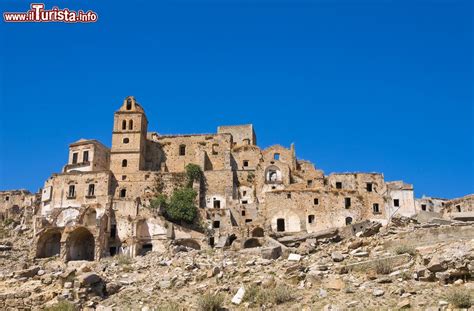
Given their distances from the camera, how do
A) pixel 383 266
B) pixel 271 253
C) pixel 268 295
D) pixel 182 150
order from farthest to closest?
pixel 182 150 < pixel 271 253 < pixel 383 266 < pixel 268 295

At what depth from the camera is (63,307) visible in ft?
67.3

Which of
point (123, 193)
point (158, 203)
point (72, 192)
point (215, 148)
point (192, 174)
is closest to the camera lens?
point (158, 203)

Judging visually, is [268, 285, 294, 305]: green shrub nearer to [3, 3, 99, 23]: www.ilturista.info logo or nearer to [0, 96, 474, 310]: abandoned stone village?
[0, 96, 474, 310]: abandoned stone village

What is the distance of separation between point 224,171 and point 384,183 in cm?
1634

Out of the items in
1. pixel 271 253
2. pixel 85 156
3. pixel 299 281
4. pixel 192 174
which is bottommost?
pixel 299 281

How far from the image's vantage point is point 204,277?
75.4 ft

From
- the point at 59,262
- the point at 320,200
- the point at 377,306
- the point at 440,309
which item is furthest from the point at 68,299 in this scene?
the point at 320,200

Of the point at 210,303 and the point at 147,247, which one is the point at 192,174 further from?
the point at 210,303

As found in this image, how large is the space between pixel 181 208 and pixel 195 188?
4620mm

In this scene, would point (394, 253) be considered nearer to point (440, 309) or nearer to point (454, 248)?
point (454, 248)

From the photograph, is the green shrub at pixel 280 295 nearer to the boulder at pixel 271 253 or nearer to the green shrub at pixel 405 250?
the green shrub at pixel 405 250

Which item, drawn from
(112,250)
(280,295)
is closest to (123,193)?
(112,250)

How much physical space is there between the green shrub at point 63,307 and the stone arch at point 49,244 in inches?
923

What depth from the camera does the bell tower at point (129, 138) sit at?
55.8 metres
